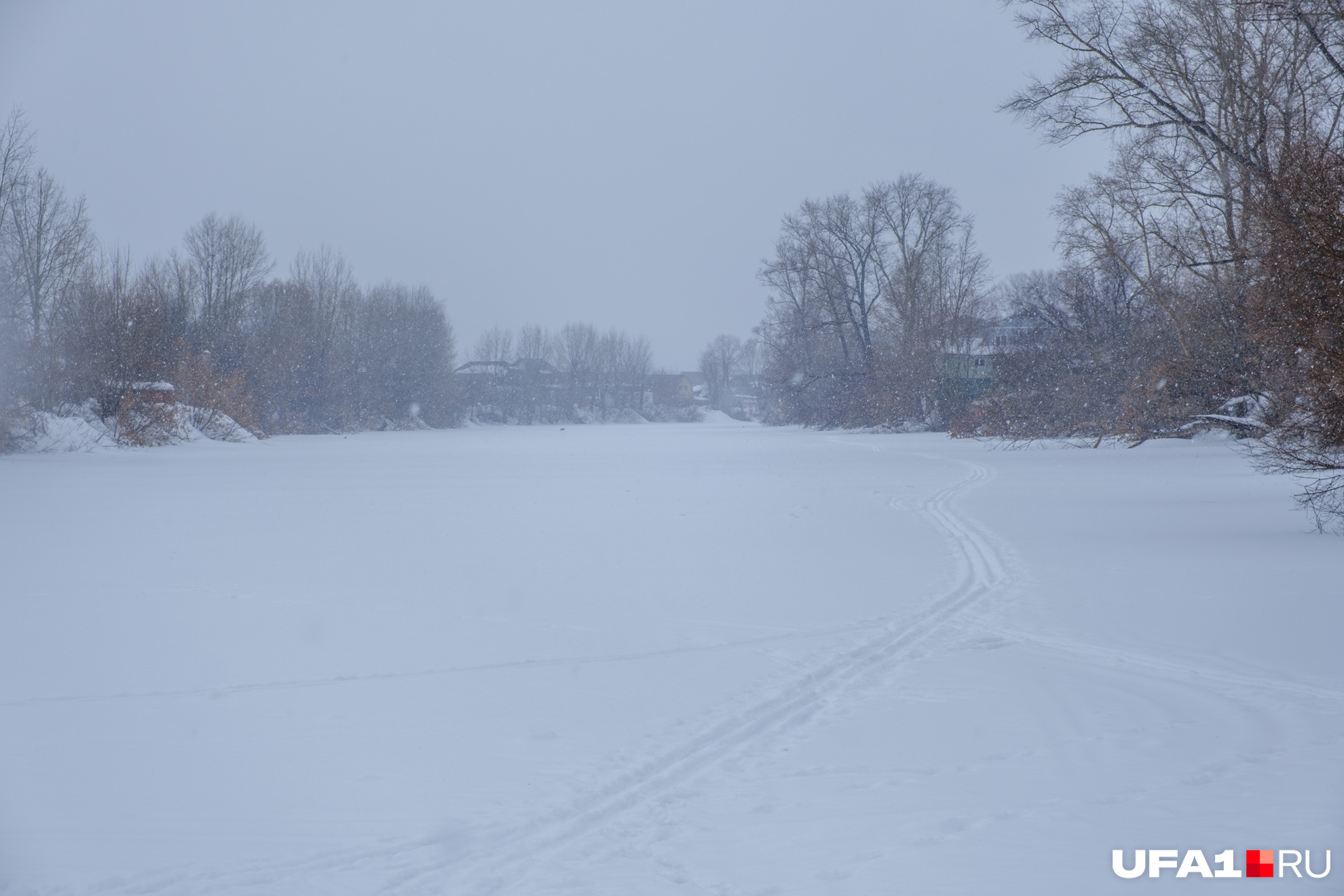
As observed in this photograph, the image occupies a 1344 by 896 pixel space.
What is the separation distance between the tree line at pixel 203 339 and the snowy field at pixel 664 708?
25.3 m

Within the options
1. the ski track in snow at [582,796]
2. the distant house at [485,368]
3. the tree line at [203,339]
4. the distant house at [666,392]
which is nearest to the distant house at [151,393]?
the tree line at [203,339]

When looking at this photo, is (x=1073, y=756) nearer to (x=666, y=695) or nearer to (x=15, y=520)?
(x=666, y=695)

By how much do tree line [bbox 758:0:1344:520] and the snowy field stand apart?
2440 mm

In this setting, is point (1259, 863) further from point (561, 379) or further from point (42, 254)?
point (561, 379)

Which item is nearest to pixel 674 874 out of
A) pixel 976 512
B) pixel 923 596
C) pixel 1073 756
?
pixel 1073 756

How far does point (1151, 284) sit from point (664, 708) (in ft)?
83.0

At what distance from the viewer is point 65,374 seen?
33.1 metres

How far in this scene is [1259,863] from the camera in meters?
3.16

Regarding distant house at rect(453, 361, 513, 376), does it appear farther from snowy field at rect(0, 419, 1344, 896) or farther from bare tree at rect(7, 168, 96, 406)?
snowy field at rect(0, 419, 1344, 896)

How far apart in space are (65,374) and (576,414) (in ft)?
243

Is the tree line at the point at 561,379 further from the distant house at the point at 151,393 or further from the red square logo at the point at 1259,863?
the red square logo at the point at 1259,863

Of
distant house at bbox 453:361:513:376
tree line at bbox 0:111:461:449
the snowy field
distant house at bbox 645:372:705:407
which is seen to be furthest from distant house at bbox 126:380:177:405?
distant house at bbox 645:372:705:407

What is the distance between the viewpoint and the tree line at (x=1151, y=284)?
9.43 m

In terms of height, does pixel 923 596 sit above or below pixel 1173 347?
below
